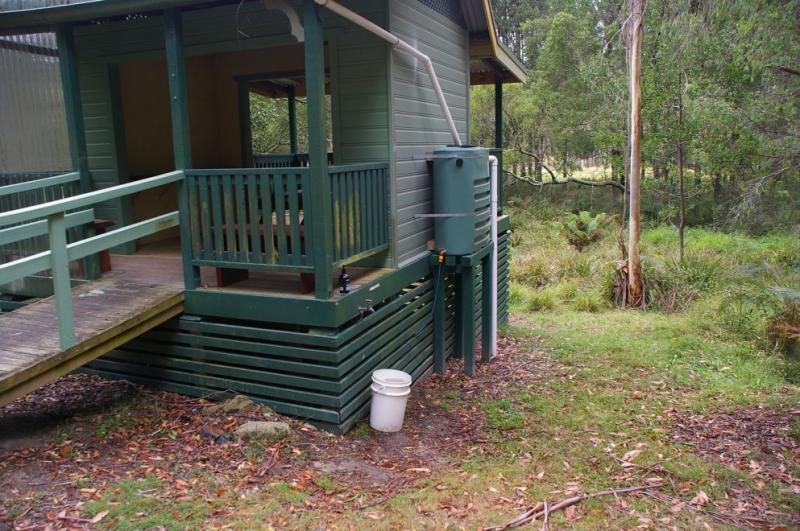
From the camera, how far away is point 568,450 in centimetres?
477

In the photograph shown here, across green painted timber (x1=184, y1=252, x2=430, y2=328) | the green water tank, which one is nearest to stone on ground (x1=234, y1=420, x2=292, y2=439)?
green painted timber (x1=184, y1=252, x2=430, y2=328)

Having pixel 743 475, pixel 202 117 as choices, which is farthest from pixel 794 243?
pixel 202 117

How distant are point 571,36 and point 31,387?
20447 millimetres

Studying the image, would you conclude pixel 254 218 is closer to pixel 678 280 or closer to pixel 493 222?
pixel 493 222

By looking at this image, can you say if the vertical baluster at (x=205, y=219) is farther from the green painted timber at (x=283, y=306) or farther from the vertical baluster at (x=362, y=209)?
the vertical baluster at (x=362, y=209)

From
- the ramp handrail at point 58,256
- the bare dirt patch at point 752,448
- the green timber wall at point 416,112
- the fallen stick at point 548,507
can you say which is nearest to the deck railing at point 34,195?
the ramp handrail at point 58,256

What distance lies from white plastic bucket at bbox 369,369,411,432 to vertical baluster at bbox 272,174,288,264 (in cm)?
117

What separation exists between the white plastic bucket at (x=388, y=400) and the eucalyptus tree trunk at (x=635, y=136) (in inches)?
277

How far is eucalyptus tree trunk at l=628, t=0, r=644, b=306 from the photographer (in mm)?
10125

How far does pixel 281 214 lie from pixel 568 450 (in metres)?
2.71

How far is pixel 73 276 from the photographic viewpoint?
5469mm

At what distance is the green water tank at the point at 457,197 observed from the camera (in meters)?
6.04

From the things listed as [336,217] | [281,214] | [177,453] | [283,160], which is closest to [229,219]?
[281,214]

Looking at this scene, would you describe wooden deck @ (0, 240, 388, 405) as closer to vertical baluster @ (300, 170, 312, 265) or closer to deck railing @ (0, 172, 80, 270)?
vertical baluster @ (300, 170, 312, 265)
